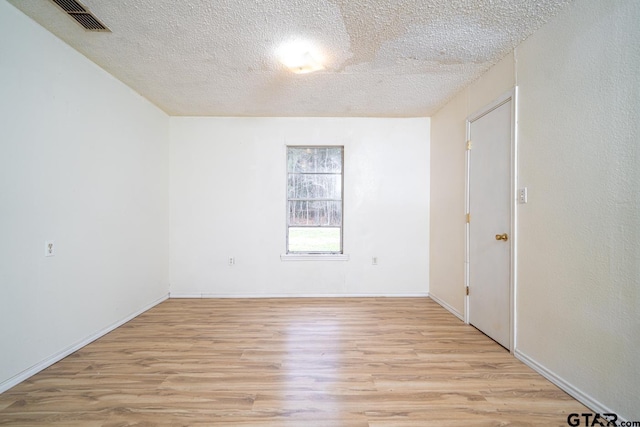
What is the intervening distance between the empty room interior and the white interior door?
1.0 inches

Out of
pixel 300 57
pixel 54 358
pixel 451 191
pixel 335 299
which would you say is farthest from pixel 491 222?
pixel 54 358

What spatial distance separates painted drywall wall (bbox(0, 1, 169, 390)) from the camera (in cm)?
179

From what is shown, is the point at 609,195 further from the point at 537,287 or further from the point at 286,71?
the point at 286,71

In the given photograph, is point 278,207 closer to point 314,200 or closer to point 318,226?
point 314,200

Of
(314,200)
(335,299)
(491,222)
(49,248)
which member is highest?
(314,200)

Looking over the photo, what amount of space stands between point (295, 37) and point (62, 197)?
228 centimetres

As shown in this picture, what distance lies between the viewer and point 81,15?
6.11 feet

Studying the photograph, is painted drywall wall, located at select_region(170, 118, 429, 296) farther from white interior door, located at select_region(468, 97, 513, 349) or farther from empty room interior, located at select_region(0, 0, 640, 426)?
white interior door, located at select_region(468, 97, 513, 349)

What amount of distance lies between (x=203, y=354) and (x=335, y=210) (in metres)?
2.43

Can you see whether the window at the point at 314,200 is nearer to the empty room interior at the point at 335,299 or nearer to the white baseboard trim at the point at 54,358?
the empty room interior at the point at 335,299

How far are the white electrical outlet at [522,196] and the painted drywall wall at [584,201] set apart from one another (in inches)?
1.8

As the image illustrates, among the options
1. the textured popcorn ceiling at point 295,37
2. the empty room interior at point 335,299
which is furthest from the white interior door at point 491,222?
the textured popcorn ceiling at point 295,37

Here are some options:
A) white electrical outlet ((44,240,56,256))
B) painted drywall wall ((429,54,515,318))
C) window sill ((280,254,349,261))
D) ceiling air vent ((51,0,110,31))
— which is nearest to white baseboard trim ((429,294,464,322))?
painted drywall wall ((429,54,515,318))

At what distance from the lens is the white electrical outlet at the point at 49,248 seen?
2018 mm
